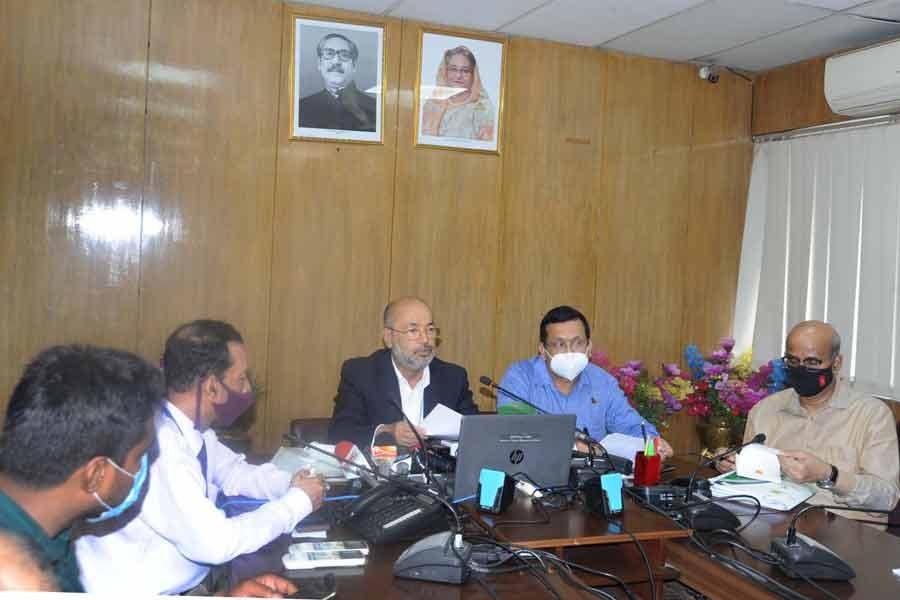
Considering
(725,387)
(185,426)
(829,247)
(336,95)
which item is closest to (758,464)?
(185,426)

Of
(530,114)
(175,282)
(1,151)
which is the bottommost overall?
(175,282)

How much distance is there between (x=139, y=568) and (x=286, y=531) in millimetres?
371

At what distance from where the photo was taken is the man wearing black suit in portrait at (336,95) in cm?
466

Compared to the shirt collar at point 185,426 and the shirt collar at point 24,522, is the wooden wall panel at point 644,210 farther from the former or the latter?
the shirt collar at point 24,522

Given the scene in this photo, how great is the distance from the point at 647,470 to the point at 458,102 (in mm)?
2894

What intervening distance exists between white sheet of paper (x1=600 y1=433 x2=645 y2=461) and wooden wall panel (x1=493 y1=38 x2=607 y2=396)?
6.35 ft

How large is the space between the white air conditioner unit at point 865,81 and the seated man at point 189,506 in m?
3.92

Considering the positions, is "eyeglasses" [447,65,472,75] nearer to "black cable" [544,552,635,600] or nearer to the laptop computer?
the laptop computer

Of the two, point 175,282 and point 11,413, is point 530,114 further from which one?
point 11,413

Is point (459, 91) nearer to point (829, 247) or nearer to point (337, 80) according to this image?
point (337, 80)

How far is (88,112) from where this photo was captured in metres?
4.25

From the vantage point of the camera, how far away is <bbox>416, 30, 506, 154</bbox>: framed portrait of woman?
493cm

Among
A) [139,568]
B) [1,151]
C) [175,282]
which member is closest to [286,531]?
[139,568]

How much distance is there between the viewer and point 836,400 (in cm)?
332
